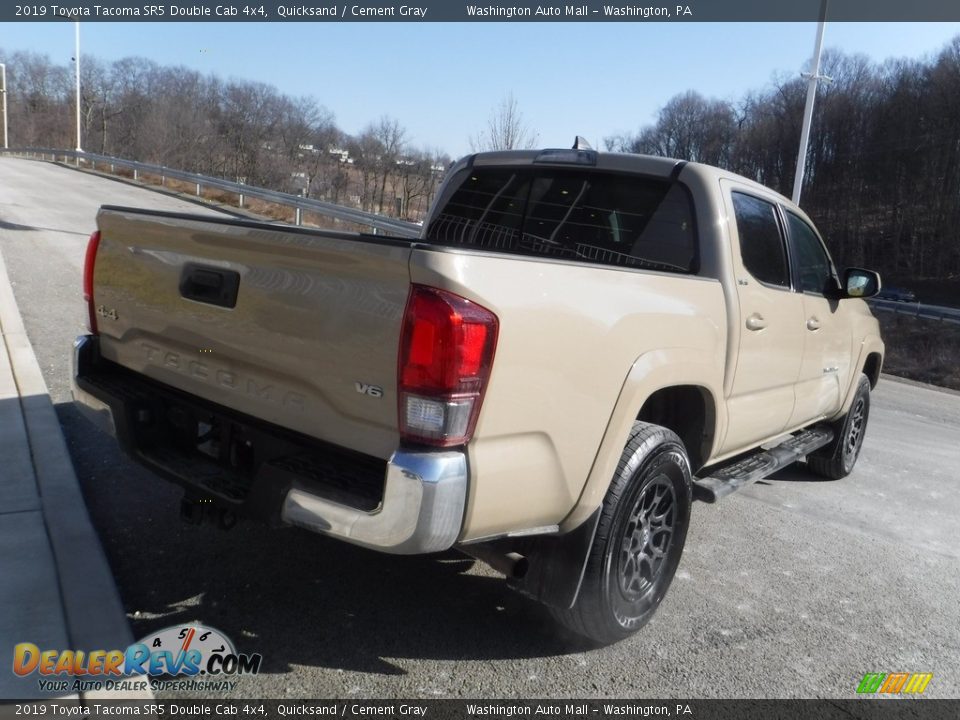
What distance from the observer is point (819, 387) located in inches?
193

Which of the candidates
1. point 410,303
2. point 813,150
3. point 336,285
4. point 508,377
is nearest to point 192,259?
point 336,285

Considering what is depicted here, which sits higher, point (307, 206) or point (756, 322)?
point (307, 206)

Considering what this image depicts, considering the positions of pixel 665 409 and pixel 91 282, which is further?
pixel 665 409

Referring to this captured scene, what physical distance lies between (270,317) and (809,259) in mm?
3577

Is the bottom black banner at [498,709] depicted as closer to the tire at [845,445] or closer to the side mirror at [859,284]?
the side mirror at [859,284]

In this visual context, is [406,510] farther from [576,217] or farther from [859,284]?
[859,284]

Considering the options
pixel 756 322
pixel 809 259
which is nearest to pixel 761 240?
pixel 756 322

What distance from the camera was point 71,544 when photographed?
3326 millimetres

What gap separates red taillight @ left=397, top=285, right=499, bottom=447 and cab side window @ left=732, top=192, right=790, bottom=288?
82.1 inches

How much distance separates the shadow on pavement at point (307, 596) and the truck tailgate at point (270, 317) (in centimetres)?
87

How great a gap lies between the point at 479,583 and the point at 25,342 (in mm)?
5066

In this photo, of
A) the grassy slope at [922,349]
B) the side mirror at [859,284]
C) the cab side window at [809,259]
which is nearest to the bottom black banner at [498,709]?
the cab side window at [809,259]

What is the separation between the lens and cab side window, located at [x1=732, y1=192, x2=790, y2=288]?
3.88 m

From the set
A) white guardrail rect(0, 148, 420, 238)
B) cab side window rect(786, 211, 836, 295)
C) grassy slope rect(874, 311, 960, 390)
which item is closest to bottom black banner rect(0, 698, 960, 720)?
cab side window rect(786, 211, 836, 295)
